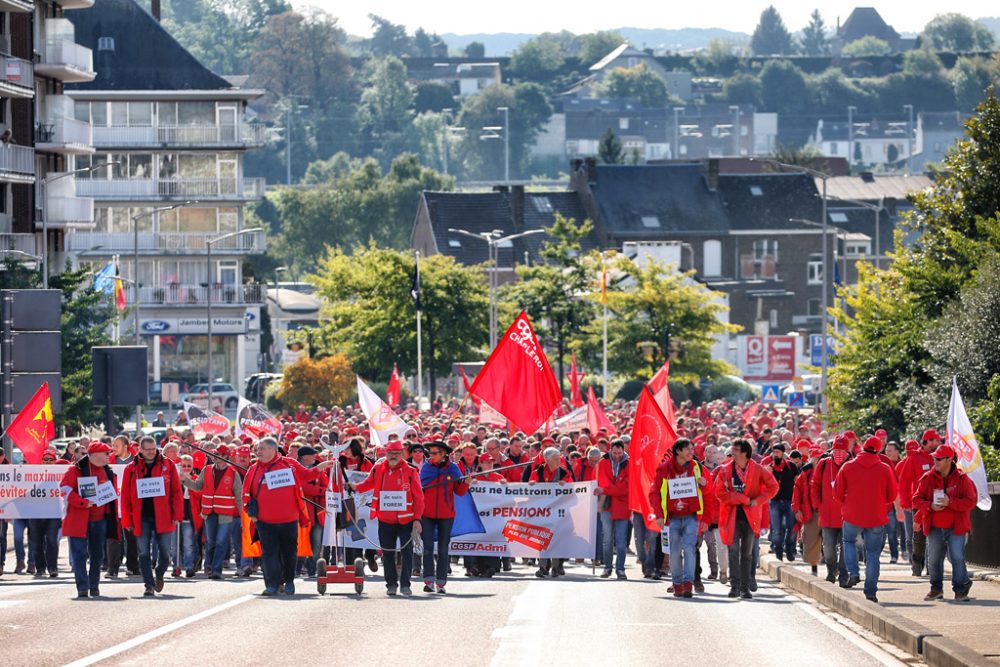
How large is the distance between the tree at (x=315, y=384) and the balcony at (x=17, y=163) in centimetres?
1153

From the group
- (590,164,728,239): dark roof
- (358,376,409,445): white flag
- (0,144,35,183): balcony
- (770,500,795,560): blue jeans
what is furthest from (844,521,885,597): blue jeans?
(590,164,728,239): dark roof

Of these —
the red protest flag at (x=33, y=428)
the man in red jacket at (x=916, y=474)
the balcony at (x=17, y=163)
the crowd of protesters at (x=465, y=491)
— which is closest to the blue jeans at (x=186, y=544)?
the crowd of protesters at (x=465, y=491)

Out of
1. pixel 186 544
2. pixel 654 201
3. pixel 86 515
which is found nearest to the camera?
pixel 86 515

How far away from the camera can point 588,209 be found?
119438 millimetres

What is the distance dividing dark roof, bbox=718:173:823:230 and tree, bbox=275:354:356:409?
48343 mm

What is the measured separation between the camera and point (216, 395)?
3285 inches

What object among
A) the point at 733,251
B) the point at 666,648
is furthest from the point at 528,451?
the point at 733,251

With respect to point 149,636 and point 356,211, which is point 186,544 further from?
point 356,211

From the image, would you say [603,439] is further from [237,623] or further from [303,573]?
[237,623]

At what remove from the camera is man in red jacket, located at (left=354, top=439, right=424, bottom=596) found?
22.6 meters

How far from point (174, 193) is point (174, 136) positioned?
245cm

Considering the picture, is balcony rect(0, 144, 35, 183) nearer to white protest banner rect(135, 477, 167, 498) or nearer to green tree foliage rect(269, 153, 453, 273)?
white protest banner rect(135, 477, 167, 498)

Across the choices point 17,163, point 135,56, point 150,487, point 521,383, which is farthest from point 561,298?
point 150,487

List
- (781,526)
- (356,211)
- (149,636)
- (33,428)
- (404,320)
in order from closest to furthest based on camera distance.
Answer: (149,636)
(781,526)
(33,428)
(404,320)
(356,211)
